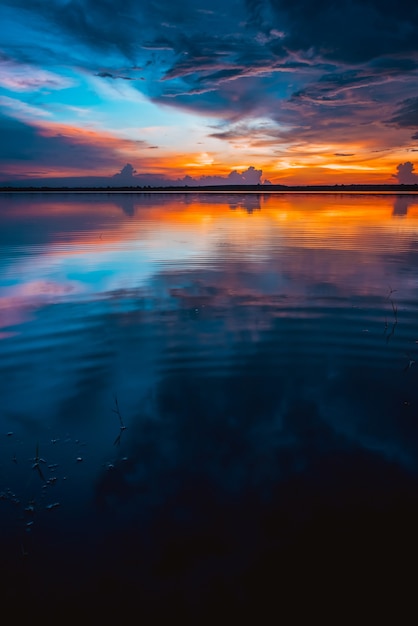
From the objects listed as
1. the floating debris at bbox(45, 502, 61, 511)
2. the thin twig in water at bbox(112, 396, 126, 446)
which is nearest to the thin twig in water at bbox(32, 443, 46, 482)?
the floating debris at bbox(45, 502, 61, 511)

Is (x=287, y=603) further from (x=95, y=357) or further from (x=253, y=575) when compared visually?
(x=95, y=357)

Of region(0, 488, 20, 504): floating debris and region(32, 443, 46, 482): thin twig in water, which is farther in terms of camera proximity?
region(32, 443, 46, 482): thin twig in water

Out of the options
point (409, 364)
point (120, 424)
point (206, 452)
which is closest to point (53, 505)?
point (120, 424)

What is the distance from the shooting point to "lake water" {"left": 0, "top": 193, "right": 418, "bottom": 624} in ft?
13.0

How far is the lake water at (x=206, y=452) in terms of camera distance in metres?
3.98

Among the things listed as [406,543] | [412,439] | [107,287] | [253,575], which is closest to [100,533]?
[253,575]

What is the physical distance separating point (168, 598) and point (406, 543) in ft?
8.35

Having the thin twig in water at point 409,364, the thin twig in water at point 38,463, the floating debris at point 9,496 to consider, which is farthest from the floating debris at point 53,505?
the thin twig in water at point 409,364

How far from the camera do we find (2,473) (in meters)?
5.38

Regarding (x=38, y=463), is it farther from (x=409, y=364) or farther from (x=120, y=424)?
(x=409, y=364)

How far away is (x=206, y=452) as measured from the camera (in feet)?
19.1

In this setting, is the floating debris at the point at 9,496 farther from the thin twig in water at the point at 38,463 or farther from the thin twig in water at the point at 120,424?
the thin twig in water at the point at 120,424

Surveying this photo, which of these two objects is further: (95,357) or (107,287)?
(107,287)

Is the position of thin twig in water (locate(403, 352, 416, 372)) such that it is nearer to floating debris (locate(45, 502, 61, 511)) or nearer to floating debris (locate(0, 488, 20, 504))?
floating debris (locate(45, 502, 61, 511))
